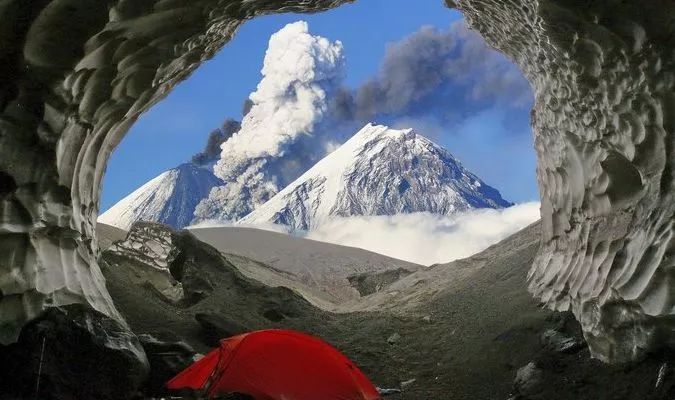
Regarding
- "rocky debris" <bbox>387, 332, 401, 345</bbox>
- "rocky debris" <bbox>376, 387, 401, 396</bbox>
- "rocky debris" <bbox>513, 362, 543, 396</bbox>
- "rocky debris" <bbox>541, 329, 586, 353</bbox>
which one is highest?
"rocky debris" <bbox>387, 332, 401, 345</bbox>

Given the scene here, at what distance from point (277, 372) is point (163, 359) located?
2.40 metres

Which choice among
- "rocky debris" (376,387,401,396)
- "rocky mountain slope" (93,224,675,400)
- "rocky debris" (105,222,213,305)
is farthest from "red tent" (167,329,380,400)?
"rocky debris" (105,222,213,305)

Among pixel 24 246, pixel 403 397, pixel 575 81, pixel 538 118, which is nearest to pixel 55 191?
pixel 24 246

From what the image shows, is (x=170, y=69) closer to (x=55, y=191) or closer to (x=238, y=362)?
(x=55, y=191)

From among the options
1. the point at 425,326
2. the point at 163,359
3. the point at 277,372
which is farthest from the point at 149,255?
the point at 277,372

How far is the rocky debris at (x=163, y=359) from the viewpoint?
8.44 meters

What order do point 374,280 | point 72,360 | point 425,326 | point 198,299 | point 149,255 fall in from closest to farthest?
point 72,360 → point 198,299 → point 425,326 → point 149,255 → point 374,280

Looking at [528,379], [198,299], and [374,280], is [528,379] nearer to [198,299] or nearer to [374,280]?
[198,299]

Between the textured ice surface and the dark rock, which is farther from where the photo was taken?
the dark rock

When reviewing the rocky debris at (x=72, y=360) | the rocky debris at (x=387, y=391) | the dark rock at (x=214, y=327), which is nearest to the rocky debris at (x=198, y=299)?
the dark rock at (x=214, y=327)

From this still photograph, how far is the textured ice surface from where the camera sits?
7.34 m

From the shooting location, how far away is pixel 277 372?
737cm

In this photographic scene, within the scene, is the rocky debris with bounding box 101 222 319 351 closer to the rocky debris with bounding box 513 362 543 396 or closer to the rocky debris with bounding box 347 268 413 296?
the rocky debris with bounding box 513 362 543 396

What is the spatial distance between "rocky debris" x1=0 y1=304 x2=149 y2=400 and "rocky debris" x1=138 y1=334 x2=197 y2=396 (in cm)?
41
